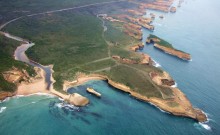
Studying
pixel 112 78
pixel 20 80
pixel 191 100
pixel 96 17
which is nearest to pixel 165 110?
pixel 191 100

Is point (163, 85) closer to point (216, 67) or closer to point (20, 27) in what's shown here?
point (216, 67)

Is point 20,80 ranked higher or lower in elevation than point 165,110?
higher

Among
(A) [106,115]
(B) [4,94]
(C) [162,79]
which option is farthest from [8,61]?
(C) [162,79]

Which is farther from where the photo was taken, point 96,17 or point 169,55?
point 96,17

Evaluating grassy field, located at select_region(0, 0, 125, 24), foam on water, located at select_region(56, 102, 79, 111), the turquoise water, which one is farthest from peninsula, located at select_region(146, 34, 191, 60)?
foam on water, located at select_region(56, 102, 79, 111)

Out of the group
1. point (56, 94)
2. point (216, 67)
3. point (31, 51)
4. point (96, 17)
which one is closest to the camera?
point (56, 94)

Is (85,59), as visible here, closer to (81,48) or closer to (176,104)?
(81,48)

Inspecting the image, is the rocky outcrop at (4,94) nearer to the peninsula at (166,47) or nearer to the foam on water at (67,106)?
the foam on water at (67,106)
